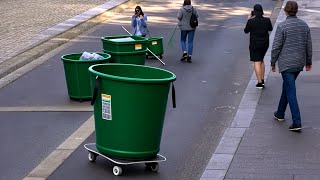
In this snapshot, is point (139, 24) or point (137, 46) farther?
point (139, 24)

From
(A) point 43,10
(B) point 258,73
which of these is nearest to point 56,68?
(B) point 258,73

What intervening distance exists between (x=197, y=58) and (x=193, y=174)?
8663mm

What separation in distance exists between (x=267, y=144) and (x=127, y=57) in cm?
460

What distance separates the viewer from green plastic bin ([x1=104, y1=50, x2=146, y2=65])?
1321 cm

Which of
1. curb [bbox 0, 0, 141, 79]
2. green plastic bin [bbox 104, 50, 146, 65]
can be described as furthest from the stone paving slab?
curb [bbox 0, 0, 141, 79]

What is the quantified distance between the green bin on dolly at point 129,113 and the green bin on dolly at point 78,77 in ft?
12.9

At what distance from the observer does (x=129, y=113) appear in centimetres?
805

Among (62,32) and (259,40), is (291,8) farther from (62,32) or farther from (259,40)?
(62,32)

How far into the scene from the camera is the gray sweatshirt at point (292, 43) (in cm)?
991

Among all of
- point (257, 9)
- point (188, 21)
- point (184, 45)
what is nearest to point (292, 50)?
point (257, 9)

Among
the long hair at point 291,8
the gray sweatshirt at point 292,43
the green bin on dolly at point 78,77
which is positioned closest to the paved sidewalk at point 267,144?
the gray sweatshirt at point 292,43

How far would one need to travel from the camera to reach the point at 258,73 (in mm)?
12938

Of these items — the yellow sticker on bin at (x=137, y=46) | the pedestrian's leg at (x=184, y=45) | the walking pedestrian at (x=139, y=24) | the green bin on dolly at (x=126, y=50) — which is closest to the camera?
the green bin on dolly at (x=126, y=50)

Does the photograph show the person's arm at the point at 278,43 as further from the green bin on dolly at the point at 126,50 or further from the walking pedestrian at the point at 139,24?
the walking pedestrian at the point at 139,24
